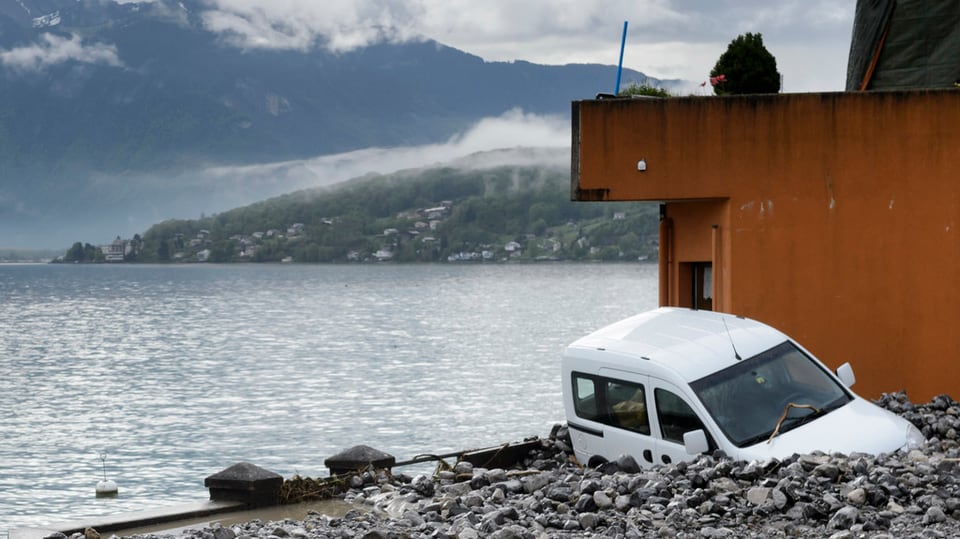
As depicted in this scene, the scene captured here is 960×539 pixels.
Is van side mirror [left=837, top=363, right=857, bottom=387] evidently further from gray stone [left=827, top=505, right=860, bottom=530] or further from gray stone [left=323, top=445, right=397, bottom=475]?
gray stone [left=323, top=445, right=397, bottom=475]

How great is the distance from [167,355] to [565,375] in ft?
264

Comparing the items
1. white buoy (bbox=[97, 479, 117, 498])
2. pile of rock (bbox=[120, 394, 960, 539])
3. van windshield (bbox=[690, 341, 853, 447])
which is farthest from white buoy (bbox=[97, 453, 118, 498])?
van windshield (bbox=[690, 341, 853, 447])

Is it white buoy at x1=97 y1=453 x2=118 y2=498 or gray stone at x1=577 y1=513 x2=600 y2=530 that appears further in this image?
white buoy at x1=97 y1=453 x2=118 y2=498

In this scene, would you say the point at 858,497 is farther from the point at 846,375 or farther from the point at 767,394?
the point at 846,375

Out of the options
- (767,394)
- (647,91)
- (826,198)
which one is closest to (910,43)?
(826,198)

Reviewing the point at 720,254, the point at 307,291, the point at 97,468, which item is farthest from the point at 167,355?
the point at 307,291

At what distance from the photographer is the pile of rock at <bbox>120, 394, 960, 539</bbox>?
1036cm

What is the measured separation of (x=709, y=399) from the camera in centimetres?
1370

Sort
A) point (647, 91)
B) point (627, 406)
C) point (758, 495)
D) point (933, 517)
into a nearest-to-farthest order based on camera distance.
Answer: point (933, 517)
point (758, 495)
point (627, 406)
point (647, 91)

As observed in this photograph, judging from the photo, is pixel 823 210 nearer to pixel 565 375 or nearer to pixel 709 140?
pixel 709 140

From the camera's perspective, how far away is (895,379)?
60.6 ft

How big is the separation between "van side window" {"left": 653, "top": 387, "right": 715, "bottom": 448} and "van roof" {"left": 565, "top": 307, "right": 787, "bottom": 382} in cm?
27

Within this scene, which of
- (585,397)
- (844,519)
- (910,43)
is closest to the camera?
(844,519)

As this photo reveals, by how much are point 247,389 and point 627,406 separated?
180 ft
